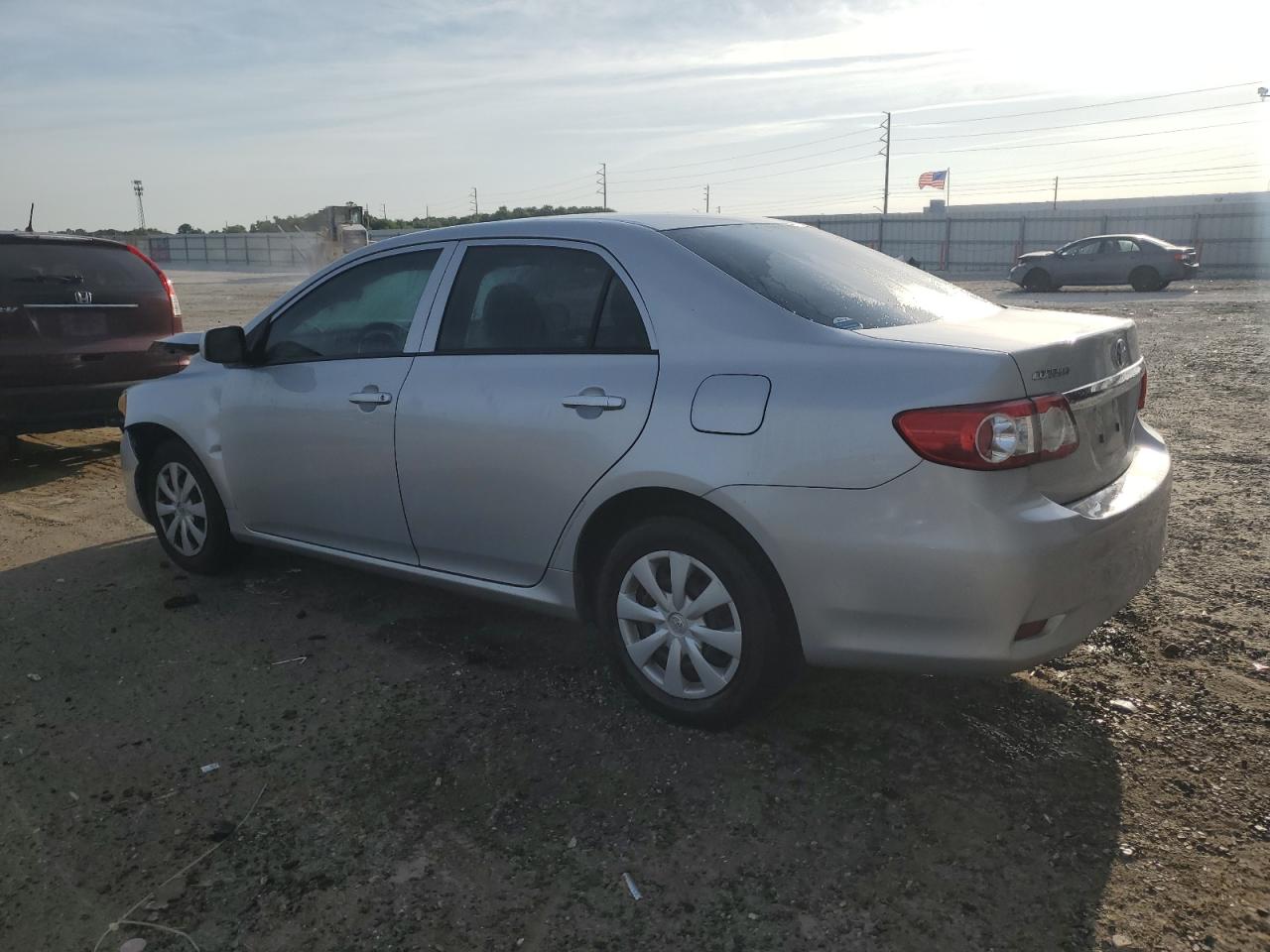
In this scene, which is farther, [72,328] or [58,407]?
[72,328]

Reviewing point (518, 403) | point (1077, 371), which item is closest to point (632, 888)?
point (518, 403)

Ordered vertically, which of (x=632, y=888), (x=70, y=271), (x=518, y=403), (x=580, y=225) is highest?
(x=580, y=225)

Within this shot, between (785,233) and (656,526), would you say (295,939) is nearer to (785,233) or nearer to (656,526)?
(656,526)

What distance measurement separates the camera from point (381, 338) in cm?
426

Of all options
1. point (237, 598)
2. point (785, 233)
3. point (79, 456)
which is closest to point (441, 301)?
point (785, 233)

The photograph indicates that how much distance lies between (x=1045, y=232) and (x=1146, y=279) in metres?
16.8

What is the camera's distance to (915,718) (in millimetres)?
3459

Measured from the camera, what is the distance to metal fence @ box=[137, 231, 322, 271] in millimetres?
54562

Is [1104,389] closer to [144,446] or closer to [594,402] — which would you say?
[594,402]

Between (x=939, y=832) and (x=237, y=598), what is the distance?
3339 mm

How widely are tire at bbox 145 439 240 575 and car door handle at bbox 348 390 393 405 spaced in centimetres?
117

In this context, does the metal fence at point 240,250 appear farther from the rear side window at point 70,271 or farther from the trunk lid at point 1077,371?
the trunk lid at point 1077,371

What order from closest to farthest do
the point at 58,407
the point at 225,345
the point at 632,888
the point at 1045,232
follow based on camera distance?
the point at 632,888 < the point at 225,345 < the point at 58,407 < the point at 1045,232

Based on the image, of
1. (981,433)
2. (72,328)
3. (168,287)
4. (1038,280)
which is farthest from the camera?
(1038,280)
